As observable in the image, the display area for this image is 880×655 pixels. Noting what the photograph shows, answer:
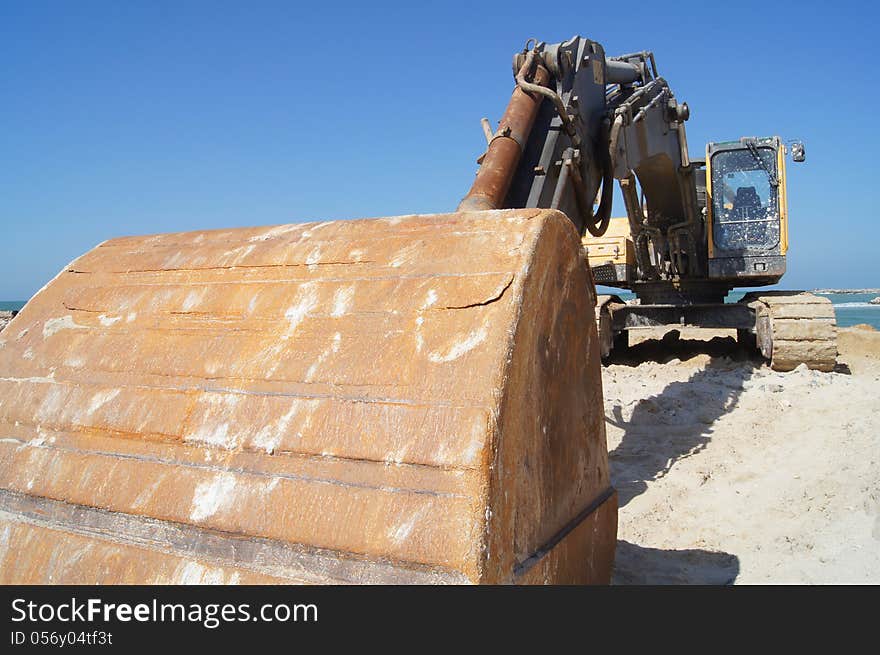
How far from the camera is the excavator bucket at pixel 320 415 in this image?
1.57 metres

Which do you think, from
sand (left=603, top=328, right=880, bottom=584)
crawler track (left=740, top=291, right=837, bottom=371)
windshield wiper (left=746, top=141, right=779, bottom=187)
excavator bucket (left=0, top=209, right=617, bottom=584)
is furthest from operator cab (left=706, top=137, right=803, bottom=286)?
excavator bucket (left=0, top=209, right=617, bottom=584)

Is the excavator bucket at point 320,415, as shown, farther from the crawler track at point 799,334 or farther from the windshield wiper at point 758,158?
the windshield wiper at point 758,158

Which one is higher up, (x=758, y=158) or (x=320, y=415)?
(x=758, y=158)

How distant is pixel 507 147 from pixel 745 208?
19.6ft

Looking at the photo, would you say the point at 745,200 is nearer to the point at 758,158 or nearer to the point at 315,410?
the point at 758,158

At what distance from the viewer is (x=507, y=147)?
14.2 ft

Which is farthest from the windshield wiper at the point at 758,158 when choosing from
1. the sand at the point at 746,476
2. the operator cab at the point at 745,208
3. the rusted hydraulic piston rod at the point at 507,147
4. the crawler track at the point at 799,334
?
the rusted hydraulic piston rod at the point at 507,147

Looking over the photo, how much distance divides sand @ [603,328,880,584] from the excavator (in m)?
1.21

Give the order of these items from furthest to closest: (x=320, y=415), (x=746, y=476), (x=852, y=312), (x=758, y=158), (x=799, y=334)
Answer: (x=852, y=312), (x=758, y=158), (x=799, y=334), (x=746, y=476), (x=320, y=415)

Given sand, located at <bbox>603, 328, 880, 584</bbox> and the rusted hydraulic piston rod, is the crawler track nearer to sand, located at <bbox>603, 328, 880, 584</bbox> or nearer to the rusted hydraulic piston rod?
sand, located at <bbox>603, 328, 880, 584</bbox>

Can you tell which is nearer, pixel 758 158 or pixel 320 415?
pixel 320 415

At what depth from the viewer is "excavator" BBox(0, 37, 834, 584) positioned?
1578 millimetres

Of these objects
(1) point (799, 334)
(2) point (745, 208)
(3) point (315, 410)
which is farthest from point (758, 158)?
(3) point (315, 410)

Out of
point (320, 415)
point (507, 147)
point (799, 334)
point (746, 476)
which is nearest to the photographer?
point (320, 415)
